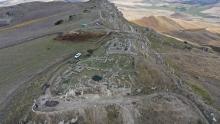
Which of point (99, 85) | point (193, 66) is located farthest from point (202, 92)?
point (193, 66)

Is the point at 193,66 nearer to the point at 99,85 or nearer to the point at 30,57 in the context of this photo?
the point at 30,57

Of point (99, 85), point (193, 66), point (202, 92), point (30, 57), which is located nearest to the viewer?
point (99, 85)

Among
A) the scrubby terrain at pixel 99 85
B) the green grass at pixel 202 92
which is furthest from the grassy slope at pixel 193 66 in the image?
the scrubby terrain at pixel 99 85

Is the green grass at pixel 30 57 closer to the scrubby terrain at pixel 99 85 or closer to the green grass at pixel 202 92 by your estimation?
the scrubby terrain at pixel 99 85

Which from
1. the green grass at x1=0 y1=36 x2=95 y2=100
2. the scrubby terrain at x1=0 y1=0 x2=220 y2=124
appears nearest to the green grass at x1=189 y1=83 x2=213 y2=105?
the scrubby terrain at x1=0 y1=0 x2=220 y2=124

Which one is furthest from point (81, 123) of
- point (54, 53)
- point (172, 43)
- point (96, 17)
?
point (172, 43)

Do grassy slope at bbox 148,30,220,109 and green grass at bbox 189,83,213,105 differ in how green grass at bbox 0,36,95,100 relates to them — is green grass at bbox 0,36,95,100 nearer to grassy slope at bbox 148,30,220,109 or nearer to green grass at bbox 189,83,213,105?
grassy slope at bbox 148,30,220,109

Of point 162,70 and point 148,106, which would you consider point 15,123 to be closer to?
point 148,106

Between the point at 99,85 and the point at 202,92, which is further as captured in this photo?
the point at 202,92

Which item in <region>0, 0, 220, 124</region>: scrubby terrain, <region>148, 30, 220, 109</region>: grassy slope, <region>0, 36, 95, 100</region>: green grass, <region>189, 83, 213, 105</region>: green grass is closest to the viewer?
<region>0, 0, 220, 124</region>: scrubby terrain

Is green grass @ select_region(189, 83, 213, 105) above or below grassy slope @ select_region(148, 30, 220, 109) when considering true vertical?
above
